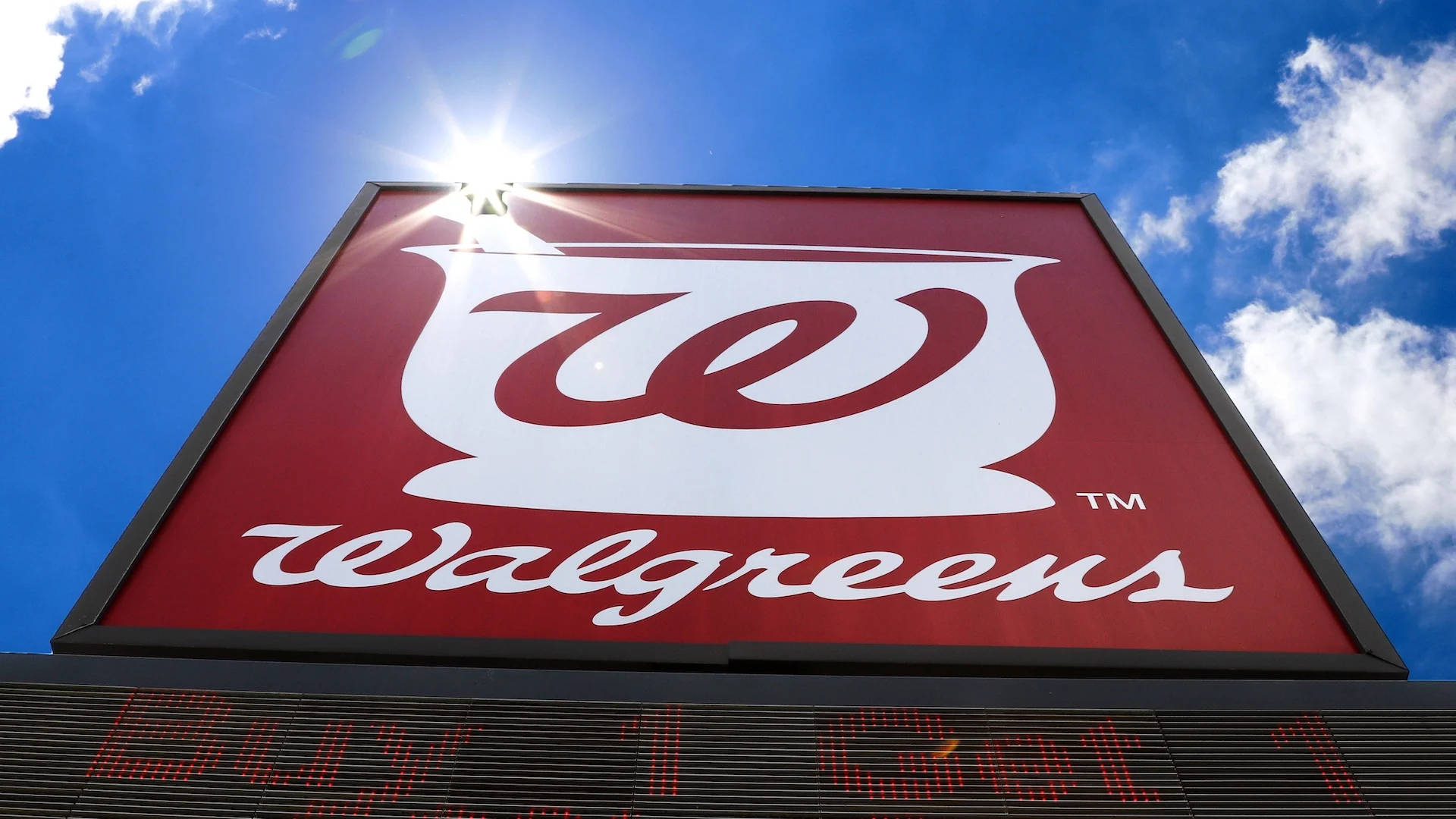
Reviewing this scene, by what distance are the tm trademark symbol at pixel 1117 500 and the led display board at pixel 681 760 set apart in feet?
5.50

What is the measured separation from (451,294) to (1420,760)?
18.4 ft

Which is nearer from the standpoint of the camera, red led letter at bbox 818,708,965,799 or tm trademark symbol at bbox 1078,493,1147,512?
red led letter at bbox 818,708,965,799

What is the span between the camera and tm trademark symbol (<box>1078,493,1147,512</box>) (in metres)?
4.59

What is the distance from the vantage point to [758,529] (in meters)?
4.47

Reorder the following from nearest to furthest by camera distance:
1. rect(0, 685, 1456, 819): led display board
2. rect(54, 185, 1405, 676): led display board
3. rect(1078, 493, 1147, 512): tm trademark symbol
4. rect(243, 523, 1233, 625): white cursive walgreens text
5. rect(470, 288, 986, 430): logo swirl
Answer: rect(0, 685, 1456, 819): led display board, rect(54, 185, 1405, 676): led display board, rect(243, 523, 1233, 625): white cursive walgreens text, rect(1078, 493, 1147, 512): tm trademark symbol, rect(470, 288, 986, 430): logo swirl

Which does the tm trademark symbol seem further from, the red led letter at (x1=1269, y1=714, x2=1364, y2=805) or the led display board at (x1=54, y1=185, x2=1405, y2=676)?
the red led letter at (x1=1269, y1=714, x2=1364, y2=805)

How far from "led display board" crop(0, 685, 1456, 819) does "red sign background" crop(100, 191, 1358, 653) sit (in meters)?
0.93

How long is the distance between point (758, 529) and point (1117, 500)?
1885mm

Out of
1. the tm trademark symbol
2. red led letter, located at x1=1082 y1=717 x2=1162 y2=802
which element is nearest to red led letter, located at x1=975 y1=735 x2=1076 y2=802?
red led letter, located at x1=1082 y1=717 x2=1162 y2=802

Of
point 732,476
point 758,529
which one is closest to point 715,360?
point 732,476

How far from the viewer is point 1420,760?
285cm

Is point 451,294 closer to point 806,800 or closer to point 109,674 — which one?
point 109,674

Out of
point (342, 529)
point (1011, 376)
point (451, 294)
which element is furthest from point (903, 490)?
point (451, 294)

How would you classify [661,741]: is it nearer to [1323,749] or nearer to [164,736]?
[164,736]
